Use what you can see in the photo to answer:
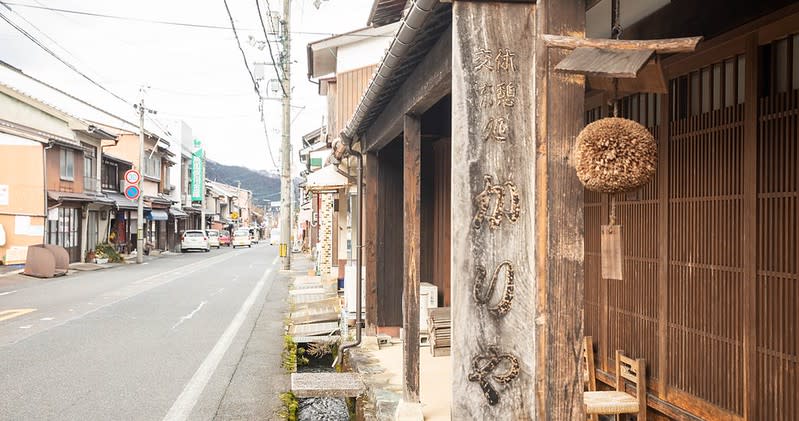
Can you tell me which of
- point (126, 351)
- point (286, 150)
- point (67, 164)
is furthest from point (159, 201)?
point (126, 351)

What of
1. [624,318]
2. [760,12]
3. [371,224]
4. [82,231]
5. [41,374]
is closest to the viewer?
[760,12]

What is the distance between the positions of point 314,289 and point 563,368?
17.0m

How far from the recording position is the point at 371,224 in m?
10.9

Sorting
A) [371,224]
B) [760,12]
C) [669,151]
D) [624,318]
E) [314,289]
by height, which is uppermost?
[760,12]

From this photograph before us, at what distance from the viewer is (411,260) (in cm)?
653

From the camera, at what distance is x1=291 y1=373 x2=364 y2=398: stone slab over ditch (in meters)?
7.68

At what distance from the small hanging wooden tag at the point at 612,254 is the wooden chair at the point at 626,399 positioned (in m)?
2.63

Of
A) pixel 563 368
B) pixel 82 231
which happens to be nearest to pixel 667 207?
pixel 563 368

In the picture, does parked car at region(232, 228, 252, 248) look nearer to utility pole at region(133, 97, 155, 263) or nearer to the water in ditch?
utility pole at region(133, 97, 155, 263)

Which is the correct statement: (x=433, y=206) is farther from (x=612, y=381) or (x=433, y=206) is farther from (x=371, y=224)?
(x=612, y=381)

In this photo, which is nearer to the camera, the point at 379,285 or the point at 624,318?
the point at 624,318

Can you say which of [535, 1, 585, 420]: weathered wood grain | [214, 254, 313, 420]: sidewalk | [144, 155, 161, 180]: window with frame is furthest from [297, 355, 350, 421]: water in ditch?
[144, 155, 161, 180]: window with frame

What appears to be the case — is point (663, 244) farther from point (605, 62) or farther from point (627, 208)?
point (605, 62)

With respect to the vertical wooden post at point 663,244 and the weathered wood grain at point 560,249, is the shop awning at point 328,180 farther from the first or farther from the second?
the weathered wood grain at point 560,249
